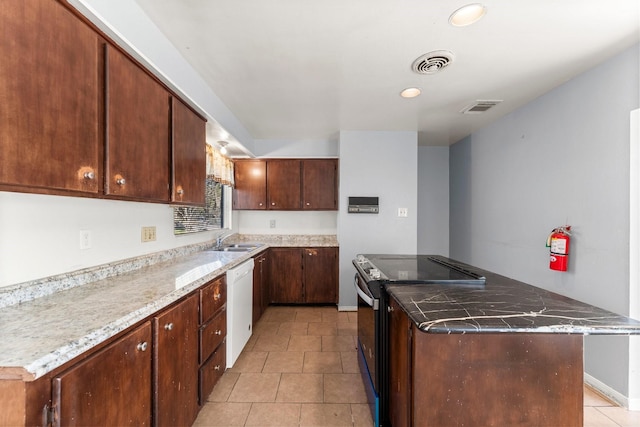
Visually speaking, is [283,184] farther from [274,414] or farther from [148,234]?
[274,414]

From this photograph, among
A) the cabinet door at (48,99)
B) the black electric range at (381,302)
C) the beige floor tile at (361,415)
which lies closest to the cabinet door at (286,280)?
the black electric range at (381,302)

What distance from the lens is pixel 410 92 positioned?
2514 mm

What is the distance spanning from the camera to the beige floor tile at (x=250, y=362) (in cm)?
229

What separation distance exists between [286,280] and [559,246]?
119 inches

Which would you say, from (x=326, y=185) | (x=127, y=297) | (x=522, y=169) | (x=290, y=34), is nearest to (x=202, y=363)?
(x=127, y=297)

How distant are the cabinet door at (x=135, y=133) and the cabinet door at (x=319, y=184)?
2.36 m

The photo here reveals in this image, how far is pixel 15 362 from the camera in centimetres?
70

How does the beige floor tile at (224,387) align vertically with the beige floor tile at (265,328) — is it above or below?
below

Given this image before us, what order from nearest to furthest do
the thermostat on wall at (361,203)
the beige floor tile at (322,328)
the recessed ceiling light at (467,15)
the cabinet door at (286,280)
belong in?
the recessed ceiling light at (467,15) < the beige floor tile at (322,328) < the thermostat on wall at (361,203) < the cabinet door at (286,280)

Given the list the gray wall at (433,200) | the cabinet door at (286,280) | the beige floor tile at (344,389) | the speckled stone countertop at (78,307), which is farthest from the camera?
the gray wall at (433,200)

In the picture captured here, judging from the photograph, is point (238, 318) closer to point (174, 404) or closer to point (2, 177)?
point (174, 404)

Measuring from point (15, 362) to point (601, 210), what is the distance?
3277 mm

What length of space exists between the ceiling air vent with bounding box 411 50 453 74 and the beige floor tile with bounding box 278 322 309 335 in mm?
2832

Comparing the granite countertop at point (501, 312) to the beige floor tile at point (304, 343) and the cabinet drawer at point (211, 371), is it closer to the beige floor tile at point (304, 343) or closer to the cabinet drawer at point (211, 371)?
the cabinet drawer at point (211, 371)
